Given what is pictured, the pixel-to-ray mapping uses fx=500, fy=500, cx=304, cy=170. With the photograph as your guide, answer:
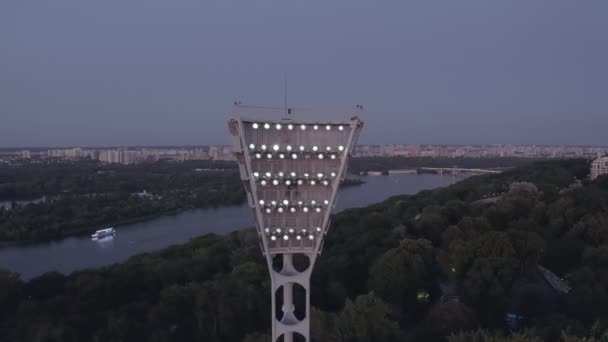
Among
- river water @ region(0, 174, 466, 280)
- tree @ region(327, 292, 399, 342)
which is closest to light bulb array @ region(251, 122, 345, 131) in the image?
tree @ region(327, 292, 399, 342)

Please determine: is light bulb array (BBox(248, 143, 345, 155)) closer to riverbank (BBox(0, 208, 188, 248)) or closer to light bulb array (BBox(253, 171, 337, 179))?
light bulb array (BBox(253, 171, 337, 179))

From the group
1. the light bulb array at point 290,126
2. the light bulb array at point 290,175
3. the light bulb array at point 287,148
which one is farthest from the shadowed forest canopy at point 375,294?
the light bulb array at point 290,126

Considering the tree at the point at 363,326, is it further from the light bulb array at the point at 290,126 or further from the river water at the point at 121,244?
the river water at the point at 121,244

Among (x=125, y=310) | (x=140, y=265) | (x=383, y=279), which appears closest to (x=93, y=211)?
(x=140, y=265)

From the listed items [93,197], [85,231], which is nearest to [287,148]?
[85,231]

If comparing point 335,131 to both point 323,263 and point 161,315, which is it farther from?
point 323,263
